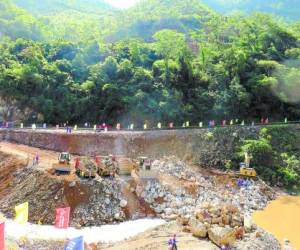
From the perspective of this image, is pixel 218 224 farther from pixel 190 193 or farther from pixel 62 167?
pixel 62 167

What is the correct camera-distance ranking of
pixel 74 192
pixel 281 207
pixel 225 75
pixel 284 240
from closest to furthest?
pixel 284 240
pixel 74 192
pixel 281 207
pixel 225 75

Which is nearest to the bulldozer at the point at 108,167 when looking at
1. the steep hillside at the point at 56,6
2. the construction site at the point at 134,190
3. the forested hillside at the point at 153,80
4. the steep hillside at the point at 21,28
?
the construction site at the point at 134,190

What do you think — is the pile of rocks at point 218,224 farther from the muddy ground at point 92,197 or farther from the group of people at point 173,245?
the group of people at point 173,245

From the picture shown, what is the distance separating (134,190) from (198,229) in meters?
7.21

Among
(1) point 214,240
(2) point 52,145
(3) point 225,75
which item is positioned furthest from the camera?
(3) point 225,75

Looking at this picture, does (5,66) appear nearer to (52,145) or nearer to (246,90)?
(52,145)

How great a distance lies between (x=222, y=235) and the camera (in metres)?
25.3

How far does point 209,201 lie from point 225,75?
75.1ft

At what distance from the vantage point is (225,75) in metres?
52.8

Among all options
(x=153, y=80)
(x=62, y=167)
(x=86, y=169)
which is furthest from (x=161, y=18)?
(x=86, y=169)

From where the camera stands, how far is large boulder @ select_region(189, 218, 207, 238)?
26.4 meters

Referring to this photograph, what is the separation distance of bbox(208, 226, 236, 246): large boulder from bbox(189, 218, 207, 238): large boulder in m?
0.48

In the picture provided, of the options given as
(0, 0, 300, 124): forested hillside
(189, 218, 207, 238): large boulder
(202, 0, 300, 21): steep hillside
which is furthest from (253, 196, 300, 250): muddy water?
(202, 0, 300, 21): steep hillside

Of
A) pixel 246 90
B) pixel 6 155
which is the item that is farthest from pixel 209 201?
pixel 246 90
